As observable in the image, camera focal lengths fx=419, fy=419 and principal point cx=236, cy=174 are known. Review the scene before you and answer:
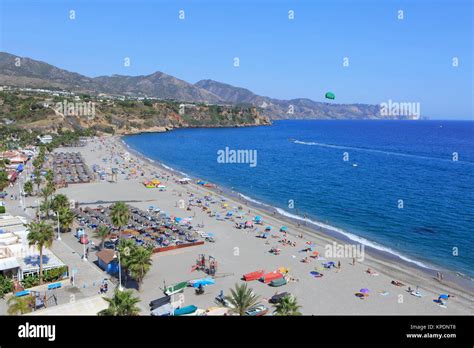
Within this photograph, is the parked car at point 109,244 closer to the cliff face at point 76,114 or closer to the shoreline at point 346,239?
the shoreline at point 346,239

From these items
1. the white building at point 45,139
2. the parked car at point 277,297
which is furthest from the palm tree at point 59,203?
the white building at point 45,139

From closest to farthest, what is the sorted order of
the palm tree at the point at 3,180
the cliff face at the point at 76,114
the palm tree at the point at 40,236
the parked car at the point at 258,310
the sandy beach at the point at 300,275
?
the parked car at the point at 258,310
the sandy beach at the point at 300,275
the palm tree at the point at 40,236
the palm tree at the point at 3,180
the cliff face at the point at 76,114

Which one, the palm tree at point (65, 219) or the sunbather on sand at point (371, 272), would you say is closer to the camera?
the sunbather on sand at point (371, 272)

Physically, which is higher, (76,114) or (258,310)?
(76,114)

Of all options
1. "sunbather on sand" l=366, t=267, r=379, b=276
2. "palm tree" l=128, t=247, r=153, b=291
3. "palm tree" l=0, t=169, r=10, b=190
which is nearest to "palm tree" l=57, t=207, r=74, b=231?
"palm tree" l=128, t=247, r=153, b=291

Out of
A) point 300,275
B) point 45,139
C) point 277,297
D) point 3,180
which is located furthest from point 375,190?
point 45,139

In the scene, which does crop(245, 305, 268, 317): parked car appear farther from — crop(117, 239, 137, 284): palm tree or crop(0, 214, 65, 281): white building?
crop(0, 214, 65, 281): white building

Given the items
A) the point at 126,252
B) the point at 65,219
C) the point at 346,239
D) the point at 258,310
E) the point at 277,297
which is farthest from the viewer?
the point at 346,239

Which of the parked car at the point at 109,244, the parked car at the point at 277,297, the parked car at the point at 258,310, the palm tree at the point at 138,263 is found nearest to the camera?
the parked car at the point at 258,310

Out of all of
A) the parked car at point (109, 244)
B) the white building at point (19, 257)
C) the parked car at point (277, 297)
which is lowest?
the parked car at point (277, 297)

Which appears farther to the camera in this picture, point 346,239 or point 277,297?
point 346,239

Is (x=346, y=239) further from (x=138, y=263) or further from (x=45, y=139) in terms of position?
(x=45, y=139)

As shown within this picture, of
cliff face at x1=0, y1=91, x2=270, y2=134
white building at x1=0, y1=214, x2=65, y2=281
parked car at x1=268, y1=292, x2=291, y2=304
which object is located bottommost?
parked car at x1=268, y1=292, x2=291, y2=304
